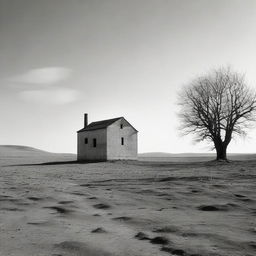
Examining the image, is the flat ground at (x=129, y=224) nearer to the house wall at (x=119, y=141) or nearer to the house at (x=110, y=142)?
the house at (x=110, y=142)

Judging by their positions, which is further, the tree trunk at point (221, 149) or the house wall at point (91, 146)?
the house wall at point (91, 146)

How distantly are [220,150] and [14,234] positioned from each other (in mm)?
31695

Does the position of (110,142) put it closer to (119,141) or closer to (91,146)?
(119,141)

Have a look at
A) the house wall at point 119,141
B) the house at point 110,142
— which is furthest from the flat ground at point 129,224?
the house wall at point 119,141

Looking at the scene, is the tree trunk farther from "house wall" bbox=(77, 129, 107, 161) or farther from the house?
"house wall" bbox=(77, 129, 107, 161)

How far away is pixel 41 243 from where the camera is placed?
3.80 m

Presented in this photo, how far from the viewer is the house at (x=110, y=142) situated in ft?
126

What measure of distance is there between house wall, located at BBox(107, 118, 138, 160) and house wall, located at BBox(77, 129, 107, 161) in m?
0.77

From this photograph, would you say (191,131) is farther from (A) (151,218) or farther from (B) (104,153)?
(A) (151,218)

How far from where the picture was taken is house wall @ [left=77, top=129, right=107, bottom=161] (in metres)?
38.4

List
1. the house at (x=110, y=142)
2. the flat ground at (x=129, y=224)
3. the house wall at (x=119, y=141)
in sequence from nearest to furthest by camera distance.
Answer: the flat ground at (x=129, y=224) < the house at (x=110, y=142) < the house wall at (x=119, y=141)

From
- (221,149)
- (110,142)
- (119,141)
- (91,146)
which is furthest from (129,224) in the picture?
(91,146)

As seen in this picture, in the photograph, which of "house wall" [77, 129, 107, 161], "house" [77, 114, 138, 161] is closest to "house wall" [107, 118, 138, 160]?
"house" [77, 114, 138, 161]

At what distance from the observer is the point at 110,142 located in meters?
38.5
